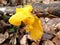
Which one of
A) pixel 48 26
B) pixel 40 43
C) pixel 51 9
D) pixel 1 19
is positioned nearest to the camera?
pixel 40 43

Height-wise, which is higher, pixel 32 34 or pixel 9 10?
pixel 32 34

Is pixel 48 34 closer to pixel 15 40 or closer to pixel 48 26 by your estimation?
pixel 48 26

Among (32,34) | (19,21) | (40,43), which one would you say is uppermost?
(19,21)

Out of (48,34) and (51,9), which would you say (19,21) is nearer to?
(48,34)

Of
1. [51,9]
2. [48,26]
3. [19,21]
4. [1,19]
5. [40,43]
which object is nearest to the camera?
[19,21]

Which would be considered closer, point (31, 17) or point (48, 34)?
point (31, 17)

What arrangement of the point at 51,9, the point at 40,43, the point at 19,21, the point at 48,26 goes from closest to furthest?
the point at 19,21 → the point at 40,43 → the point at 48,26 → the point at 51,9

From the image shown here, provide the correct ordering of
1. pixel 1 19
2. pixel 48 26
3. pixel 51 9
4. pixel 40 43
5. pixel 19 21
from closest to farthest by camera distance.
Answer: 1. pixel 19 21
2. pixel 40 43
3. pixel 48 26
4. pixel 1 19
5. pixel 51 9

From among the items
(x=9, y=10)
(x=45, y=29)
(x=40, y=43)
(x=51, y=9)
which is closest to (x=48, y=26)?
(x=45, y=29)

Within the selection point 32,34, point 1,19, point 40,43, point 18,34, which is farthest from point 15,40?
point 32,34
